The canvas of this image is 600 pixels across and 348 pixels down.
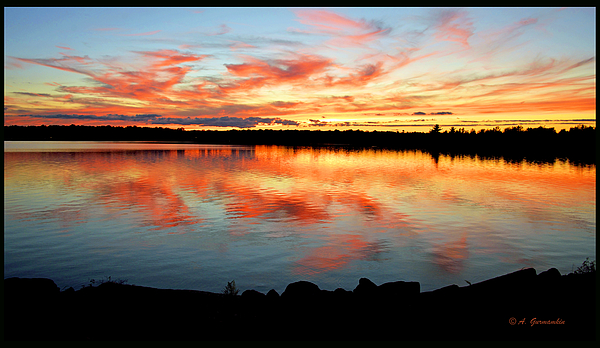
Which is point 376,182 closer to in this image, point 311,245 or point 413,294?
point 311,245

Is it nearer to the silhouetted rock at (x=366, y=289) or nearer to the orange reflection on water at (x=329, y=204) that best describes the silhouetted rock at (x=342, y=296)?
the silhouetted rock at (x=366, y=289)

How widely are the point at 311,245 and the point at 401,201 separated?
456 inches

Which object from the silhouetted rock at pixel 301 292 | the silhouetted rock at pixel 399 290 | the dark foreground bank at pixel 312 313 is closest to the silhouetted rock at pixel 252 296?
the dark foreground bank at pixel 312 313

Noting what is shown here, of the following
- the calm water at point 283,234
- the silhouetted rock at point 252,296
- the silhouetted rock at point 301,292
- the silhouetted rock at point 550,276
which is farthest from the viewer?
the calm water at point 283,234

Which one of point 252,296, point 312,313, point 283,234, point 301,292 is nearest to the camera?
point 312,313

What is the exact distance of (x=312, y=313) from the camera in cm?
701

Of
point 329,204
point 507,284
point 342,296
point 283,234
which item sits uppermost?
point 507,284

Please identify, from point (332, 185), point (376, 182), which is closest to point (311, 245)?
point (332, 185)

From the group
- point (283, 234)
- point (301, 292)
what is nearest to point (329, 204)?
point (283, 234)

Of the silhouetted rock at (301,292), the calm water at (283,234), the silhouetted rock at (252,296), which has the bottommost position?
the calm water at (283,234)

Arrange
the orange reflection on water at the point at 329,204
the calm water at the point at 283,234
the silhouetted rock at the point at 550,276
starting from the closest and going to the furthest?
the silhouetted rock at the point at 550,276
the calm water at the point at 283,234
the orange reflection on water at the point at 329,204

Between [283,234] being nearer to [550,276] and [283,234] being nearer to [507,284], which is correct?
[507,284]

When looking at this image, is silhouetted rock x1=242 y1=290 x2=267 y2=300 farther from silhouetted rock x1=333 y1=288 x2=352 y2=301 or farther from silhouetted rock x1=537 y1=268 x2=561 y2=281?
silhouetted rock x1=537 y1=268 x2=561 y2=281

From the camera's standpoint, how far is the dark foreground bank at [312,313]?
6.56 meters
